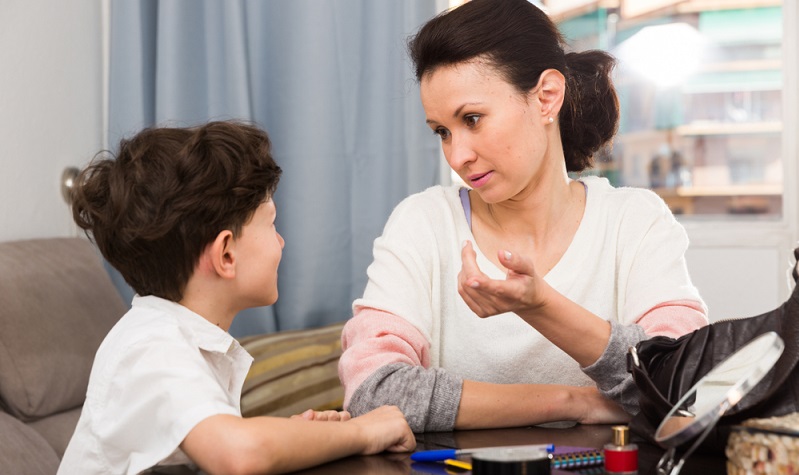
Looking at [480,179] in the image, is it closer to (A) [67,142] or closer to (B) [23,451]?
(B) [23,451]

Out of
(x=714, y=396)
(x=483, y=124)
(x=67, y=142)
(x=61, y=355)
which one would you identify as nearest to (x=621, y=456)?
(x=714, y=396)

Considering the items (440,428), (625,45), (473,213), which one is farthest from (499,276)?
(625,45)

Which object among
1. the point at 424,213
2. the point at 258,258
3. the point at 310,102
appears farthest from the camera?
the point at 310,102

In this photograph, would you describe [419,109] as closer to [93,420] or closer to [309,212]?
[309,212]

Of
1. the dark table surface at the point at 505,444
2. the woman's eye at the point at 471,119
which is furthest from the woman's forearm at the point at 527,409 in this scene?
the woman's eye at the point at 471,119

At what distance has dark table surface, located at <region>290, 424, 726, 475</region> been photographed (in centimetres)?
95

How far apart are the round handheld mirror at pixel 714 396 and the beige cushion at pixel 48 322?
1.31m

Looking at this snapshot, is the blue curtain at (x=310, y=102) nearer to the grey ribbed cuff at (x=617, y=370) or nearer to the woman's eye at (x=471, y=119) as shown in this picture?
the woman's eye at (x=471, y=119)

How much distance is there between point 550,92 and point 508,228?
24 cm

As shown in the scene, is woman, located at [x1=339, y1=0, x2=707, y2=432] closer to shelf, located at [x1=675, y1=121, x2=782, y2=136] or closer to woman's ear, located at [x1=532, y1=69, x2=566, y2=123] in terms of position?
woman's ear, located at [x1=532, y1=69, x2=566, y2=123]

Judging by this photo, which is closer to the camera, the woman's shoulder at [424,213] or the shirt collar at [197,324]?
the shirt collar at [197,324]

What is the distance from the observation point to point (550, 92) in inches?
61.1

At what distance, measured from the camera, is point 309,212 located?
99.0 inches

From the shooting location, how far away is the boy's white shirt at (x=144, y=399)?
96cm
